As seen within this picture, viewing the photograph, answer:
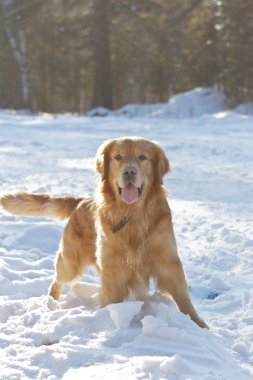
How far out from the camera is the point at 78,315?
11.2 ft

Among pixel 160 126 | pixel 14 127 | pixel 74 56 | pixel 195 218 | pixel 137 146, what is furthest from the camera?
pixel 74 56

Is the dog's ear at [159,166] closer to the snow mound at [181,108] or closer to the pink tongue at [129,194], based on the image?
the pink tongue at [129,194]

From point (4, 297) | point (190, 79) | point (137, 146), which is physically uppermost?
point (190, 79)

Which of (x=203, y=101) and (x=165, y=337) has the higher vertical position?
(x=203, y=101)

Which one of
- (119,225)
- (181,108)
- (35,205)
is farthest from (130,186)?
(181,108)

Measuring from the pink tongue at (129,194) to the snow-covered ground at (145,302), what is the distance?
0.68 m

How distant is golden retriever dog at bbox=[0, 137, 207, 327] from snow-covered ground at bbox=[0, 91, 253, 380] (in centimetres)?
17

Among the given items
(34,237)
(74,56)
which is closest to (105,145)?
(34,237)

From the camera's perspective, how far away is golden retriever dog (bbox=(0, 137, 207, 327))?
371 centimetres

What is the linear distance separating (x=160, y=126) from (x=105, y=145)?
469 inches

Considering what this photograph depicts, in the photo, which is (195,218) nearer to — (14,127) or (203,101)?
(14,127)

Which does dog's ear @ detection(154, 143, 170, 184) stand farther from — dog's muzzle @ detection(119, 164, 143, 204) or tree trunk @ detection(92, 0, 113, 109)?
tree trunk @ detection(92, 0, 113, 109)

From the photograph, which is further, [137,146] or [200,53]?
[200,53]

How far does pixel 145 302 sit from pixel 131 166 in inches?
35.8
